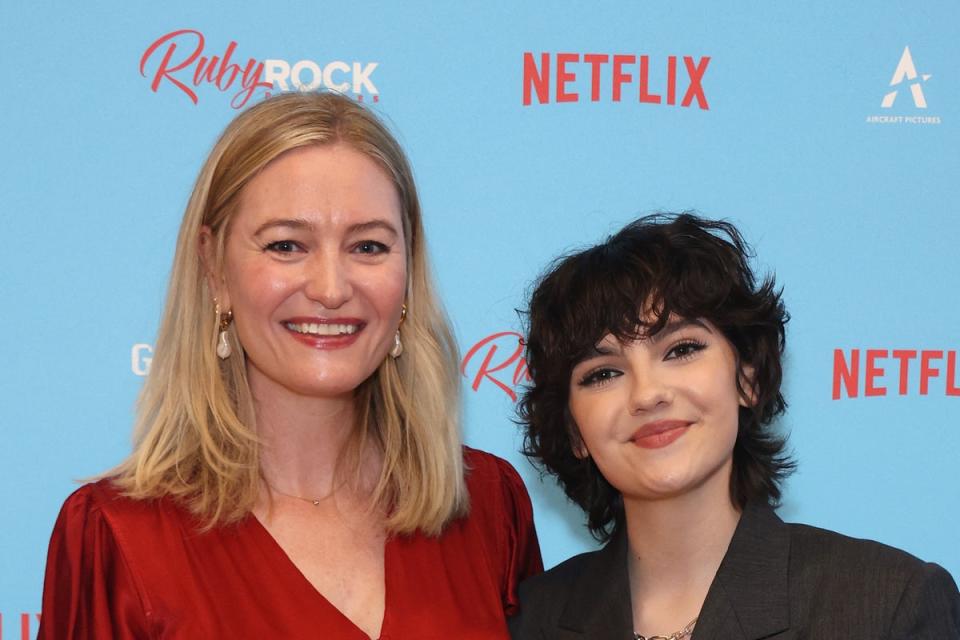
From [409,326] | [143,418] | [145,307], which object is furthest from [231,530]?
[145,307]

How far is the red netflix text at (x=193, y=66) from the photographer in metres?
2.25

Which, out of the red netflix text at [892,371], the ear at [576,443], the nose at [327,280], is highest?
the nose at [327,280]

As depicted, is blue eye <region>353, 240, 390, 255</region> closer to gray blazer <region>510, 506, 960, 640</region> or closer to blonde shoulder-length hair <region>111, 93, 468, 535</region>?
blonde shoulder-length hair <region>111, 93, 468, 535</region>

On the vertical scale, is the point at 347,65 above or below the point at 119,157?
above

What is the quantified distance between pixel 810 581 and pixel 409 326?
2.58ft

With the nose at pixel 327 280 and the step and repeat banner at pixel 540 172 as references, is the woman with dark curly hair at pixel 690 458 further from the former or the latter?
the step and repeat banner at pixel 540 172

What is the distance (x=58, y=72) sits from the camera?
2246 mm

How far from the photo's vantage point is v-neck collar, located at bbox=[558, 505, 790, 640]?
1.62m

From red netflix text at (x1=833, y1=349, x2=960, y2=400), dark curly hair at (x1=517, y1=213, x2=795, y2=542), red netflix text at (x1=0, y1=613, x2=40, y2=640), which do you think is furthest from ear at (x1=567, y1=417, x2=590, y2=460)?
red netflix text at (x1=0, y1=613, x2=40, y2=640)

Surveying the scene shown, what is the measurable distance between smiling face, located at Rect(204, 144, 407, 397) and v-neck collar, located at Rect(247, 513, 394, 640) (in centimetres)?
23

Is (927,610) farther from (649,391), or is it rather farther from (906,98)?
(906,98)

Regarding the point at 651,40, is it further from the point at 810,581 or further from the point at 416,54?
the point at 810,581

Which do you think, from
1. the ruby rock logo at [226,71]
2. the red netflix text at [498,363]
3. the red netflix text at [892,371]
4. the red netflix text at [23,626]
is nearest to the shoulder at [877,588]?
the red netflix text at [892,371]

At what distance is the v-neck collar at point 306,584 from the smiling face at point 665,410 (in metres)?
0.41
